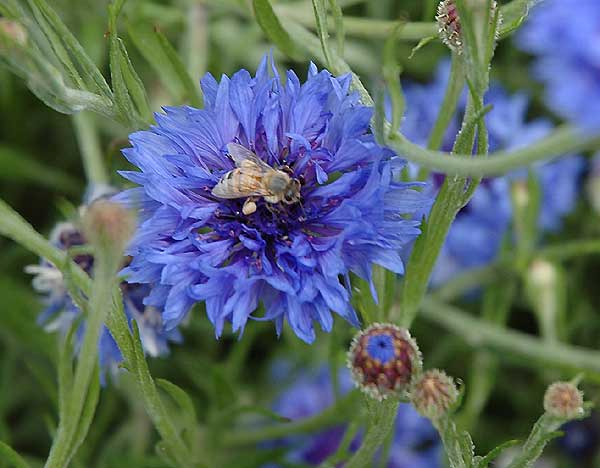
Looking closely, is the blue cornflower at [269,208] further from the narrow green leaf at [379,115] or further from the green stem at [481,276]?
the green stem at [481,276]

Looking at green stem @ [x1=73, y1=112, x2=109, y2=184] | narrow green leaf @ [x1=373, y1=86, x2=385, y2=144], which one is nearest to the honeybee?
narrow green leaf @ [x1=373, y1=86, x2=385, y2=144]

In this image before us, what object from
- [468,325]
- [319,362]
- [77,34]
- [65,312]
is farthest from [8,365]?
[468,325]

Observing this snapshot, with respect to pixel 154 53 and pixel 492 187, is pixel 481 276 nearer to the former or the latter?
pixel 492 187

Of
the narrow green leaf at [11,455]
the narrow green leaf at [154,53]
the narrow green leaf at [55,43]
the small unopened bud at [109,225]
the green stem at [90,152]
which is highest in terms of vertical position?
the narrow green leaf at [154,53]

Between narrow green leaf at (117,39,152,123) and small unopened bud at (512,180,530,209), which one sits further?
small unopened bud at (512,180,530,209)

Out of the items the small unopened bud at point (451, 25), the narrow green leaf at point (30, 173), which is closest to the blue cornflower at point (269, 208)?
the small unopened bud at point (451, 25)

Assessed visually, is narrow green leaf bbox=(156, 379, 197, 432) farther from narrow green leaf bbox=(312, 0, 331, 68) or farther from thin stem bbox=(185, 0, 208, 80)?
thin stem bbox=(185, 0, 208, 80)
